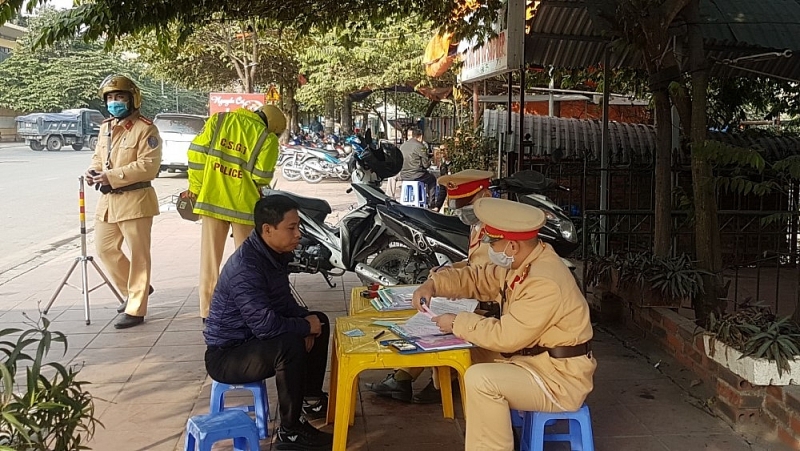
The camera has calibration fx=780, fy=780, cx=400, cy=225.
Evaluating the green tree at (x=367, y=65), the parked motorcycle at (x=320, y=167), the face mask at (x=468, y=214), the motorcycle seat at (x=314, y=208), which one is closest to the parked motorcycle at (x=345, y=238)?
the motorcycle seat at (x=314, y=208)

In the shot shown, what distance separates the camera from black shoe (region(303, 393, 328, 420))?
4.30m

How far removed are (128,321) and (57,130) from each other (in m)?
33.9

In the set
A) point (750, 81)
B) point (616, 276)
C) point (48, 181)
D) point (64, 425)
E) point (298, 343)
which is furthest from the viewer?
point (48, 181)

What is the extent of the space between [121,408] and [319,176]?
1711 centimetres

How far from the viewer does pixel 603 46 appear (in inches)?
328

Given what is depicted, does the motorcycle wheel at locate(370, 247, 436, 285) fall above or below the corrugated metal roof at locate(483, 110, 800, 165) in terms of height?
below

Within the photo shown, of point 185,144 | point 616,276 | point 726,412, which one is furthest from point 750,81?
point 185,144

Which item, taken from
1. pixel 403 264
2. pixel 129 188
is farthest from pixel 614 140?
pixel 129 188

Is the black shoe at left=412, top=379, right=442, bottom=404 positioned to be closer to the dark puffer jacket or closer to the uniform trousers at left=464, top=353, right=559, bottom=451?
the dark puffer jacket

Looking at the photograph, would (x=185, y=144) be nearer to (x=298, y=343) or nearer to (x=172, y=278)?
(x=172, y=278)

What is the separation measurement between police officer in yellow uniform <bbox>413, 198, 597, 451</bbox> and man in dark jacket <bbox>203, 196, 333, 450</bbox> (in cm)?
88

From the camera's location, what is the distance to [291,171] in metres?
22.0

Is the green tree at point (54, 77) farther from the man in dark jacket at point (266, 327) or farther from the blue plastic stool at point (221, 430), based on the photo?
the blue plastic stool at point (221, 430)

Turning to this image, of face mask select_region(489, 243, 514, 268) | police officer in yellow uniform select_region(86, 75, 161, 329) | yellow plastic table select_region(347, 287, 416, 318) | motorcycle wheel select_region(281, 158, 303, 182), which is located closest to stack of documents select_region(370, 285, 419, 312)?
yellow plastic table select_region(347, 287, 416, 318)
